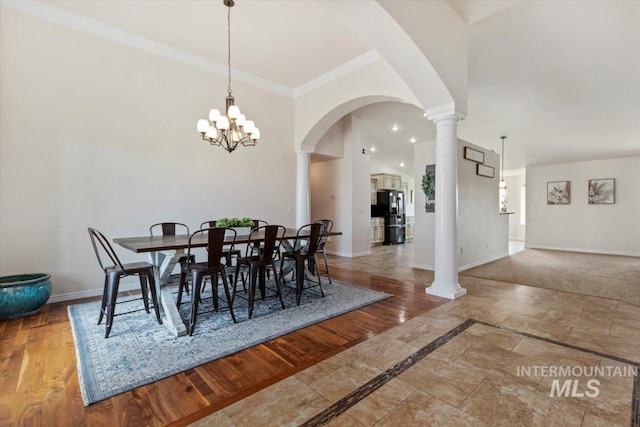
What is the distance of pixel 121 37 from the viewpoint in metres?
3.97

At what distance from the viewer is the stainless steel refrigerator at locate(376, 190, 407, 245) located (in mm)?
9273

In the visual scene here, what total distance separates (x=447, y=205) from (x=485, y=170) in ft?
9.81

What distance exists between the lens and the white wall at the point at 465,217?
528 cm

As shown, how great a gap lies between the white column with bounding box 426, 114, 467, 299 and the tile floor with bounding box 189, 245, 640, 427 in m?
0.75

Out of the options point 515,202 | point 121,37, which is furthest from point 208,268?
point 515,202

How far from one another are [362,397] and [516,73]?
494 cm

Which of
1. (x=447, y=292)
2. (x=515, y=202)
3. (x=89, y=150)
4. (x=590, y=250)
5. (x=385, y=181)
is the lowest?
(x=590, y=250)

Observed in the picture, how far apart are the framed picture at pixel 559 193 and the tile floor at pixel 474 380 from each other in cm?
700

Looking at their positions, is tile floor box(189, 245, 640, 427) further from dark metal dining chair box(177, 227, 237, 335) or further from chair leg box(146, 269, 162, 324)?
chair leg box(146, 269, 162, 324)

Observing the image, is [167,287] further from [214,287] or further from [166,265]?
[214,287]

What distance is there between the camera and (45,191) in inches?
137

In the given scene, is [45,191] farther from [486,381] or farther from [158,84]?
[486,381]

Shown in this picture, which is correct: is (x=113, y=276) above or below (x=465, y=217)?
below

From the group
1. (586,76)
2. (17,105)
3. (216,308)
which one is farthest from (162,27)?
(586,76)
